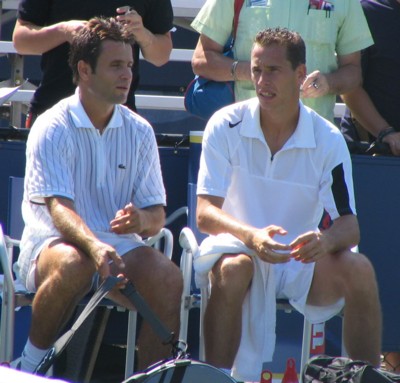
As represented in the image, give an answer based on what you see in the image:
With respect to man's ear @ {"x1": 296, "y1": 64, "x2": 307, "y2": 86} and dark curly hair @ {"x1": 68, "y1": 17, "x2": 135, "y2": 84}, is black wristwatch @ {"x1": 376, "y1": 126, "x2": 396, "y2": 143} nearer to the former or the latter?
man's ear @ {"x1": 296, "y1": 64, "x2": 307, "y2": 86}

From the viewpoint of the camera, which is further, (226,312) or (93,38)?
(93,38)

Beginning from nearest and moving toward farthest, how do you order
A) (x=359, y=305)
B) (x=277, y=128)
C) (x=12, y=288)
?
(x=359, y=305), (x=12, y=288), (x=277, y=128)

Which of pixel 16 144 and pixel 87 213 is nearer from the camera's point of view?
pixel 87 213

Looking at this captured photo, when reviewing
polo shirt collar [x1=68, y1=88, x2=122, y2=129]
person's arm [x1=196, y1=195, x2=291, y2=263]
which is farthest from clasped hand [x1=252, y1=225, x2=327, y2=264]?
polo shirt collar [x1=68, y1=88, x2=122, y2=129]

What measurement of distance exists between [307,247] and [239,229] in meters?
0.28

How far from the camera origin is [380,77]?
5195 millimetres

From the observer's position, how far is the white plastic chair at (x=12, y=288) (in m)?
4.18

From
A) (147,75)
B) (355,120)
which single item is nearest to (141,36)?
(355,120)

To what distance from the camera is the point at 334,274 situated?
4.15 meters

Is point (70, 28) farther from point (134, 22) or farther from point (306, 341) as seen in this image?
point (306, 341)

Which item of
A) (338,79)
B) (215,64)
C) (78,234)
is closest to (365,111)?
(338,79)

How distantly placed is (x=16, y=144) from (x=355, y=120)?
170 cm

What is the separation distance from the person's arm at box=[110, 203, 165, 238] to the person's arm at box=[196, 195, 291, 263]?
18cm

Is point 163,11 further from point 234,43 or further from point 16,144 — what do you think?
point 16,144
